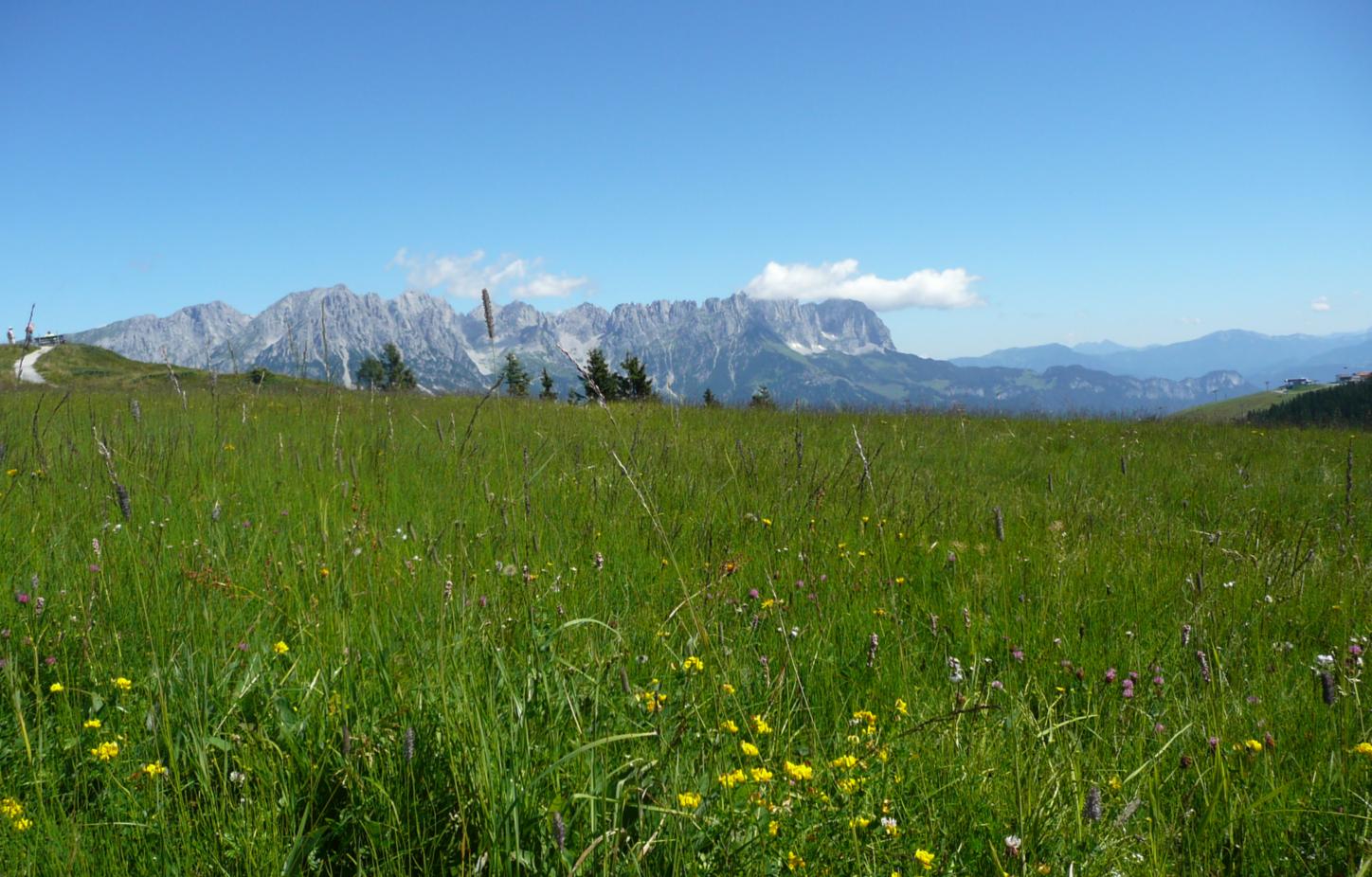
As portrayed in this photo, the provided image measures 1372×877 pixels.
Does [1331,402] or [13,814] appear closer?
[13,814]

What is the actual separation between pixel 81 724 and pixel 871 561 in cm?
324

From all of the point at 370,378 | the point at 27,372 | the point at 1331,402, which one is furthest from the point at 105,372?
the point at 1331,402

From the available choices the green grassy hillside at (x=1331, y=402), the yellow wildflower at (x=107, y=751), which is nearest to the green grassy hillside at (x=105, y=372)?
the yellow wildflower at (x=107, y=751)

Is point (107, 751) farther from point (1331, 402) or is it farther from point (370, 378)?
point (1331, 402)

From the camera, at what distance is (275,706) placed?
5.85 feet

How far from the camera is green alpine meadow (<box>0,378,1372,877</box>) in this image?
1.46 metres

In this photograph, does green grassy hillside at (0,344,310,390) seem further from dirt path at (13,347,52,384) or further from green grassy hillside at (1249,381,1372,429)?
green grassy hillside at (1249,381,1372,429)

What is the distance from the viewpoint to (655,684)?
1938mm

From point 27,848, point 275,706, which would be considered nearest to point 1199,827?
point 275,706

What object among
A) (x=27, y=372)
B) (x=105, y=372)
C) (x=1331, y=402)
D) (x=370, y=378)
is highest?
(x=105, y=372)

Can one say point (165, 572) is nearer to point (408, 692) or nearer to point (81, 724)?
point (81, 724)

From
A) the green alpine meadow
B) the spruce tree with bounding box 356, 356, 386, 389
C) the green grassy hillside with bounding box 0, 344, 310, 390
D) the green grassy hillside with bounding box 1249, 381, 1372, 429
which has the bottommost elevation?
the green grassy hillside with bounding box 1249, 381, 1372, 429

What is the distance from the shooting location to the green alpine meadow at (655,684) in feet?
4.78

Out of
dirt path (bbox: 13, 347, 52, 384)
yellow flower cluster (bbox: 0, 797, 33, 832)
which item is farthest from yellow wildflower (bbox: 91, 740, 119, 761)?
dirt path (bbox: 13, 347, 52, 384)
